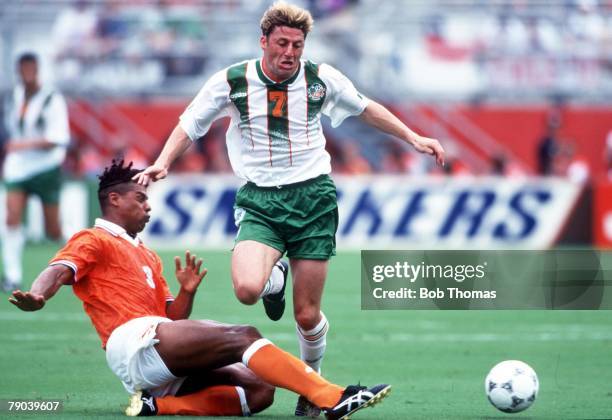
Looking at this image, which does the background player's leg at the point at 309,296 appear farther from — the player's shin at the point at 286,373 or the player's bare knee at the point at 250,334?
the player's shin at the point at 286,373

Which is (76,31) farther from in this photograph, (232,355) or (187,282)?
(232,355)

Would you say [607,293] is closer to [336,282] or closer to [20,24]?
[336,282]

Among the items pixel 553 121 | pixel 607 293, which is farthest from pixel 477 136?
pixel 607 293

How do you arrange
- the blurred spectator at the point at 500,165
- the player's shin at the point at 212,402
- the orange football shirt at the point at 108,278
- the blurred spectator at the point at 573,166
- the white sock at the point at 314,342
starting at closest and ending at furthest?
1. the orange football shirt at the point at 108,278
2. the player's shin at the point at 212,402
3. the white sock at the point at 314,342
4. the blurred spectator at the point at 500,165
5. the blurred spectator at the point at 573,166

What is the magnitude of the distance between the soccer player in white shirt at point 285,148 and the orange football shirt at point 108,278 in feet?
1.73

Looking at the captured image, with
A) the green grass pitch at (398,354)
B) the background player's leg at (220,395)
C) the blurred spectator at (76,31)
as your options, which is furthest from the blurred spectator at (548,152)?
the background player's leg at (220,395)

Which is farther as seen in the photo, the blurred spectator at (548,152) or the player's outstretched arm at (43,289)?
the blurred spectator at (548,152)

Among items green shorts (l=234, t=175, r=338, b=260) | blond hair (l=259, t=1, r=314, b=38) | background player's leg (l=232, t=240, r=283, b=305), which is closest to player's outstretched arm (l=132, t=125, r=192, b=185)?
green shorts (l=234, t=175, r=338, b=260)

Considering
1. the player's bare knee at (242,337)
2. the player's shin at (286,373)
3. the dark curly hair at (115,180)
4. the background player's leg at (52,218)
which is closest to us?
the player's shin at (286,373)

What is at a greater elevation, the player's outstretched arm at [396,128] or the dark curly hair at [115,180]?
the player's outstretched arm at [396,128]

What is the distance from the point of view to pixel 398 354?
31.1ft

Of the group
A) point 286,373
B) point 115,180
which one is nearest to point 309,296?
point 286,373

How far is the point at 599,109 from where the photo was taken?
26609mm

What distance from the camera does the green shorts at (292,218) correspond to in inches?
269
